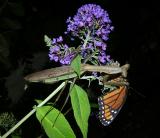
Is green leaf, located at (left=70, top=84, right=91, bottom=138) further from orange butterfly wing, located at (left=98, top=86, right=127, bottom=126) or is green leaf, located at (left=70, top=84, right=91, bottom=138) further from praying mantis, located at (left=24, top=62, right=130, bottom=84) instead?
orange butterfly wing, located at (left=98, top=86, right=127, bottom=126)

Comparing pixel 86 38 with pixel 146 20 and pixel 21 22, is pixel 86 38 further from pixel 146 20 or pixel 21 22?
pixel 146 20

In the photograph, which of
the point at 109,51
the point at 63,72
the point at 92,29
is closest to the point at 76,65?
the point at 63,72

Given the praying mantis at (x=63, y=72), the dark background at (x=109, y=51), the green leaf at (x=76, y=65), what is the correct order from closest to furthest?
the green leaf at (x=76, y=65)
the praying mantis at (x=63, y=72)
the dark background at (x=109, y=51)

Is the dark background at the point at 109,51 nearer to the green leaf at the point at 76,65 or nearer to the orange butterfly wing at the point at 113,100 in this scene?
the orange butterfly wing at the point at 113,100

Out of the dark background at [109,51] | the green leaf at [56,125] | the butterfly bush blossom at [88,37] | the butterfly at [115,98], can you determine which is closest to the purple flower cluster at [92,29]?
the butterfly bush blossom at [88,37]

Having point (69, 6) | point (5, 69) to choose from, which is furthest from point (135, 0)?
point (5, 69)

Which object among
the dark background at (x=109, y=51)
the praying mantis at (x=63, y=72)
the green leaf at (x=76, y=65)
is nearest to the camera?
the green leaf at (x=76, y=65)
